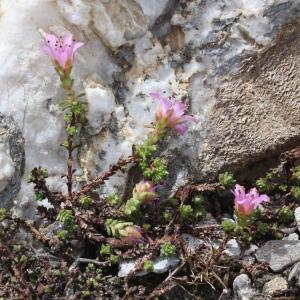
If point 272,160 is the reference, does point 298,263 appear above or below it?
below

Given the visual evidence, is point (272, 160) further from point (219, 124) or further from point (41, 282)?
point (41, 282)

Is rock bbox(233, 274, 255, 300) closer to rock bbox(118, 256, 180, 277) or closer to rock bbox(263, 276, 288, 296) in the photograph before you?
rock bbox(263, 276, 288, 296)

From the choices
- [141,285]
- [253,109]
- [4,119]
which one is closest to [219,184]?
[253,109]

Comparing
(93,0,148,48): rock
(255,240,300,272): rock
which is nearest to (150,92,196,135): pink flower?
(93,0,148,48): rock

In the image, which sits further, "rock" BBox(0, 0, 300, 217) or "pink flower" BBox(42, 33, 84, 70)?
"rock" BBox(0, 0, 300, 217)

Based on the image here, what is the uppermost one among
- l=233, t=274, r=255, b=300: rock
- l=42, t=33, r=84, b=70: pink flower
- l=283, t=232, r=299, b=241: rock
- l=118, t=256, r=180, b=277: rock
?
l=42, t=33, r=84, b=70: pink flower

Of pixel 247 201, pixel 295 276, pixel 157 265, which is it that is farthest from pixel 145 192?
pixel 295 276

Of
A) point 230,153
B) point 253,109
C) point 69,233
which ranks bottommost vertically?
point 69,233
